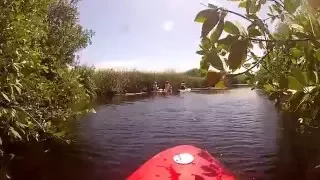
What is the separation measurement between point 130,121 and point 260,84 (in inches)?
854

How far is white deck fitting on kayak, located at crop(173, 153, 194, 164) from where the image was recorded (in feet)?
26.2

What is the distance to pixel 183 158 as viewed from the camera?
8.28 metres

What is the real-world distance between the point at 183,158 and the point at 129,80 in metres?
45.5

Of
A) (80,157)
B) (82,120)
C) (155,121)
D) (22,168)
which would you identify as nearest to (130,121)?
(155,121)

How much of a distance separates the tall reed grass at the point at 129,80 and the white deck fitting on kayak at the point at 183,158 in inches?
1371

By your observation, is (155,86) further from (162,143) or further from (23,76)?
(23,76)

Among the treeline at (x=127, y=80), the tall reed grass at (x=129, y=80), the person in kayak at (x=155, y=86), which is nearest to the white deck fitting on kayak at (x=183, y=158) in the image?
the treeline at (x=127, y=80)

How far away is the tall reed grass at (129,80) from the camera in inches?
1882

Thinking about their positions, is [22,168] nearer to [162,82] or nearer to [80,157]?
[80,157]

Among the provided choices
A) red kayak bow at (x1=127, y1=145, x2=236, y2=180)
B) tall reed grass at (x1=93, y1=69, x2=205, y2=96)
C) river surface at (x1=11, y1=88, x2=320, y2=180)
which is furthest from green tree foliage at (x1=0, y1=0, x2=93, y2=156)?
tall reed grass at (x1=93, y1=69, x2=205, y2=96)

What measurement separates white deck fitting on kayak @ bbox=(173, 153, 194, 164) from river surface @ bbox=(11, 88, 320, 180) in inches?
156

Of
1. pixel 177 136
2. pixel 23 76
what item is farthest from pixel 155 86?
pixel 23 76

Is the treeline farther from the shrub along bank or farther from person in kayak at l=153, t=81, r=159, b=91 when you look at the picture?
person in kayak at l=153, t=81, r=159, b=91

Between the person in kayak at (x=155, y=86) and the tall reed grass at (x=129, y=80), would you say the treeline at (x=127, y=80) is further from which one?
the person in kayak at (x=155, y=86)
